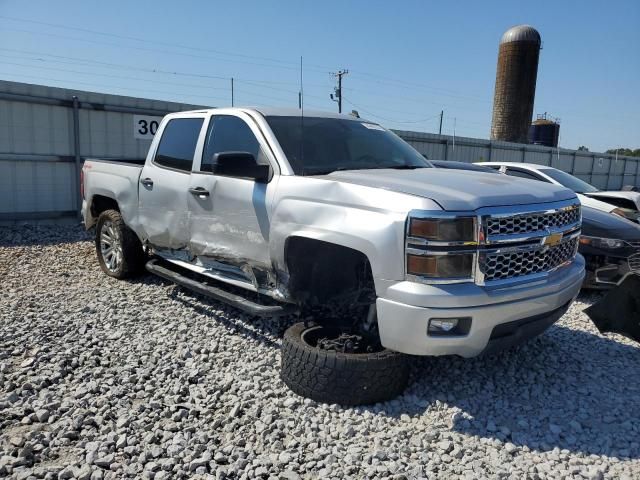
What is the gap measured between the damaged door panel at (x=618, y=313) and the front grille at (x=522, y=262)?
120cm

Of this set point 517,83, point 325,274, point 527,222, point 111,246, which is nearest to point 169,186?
point 111,246

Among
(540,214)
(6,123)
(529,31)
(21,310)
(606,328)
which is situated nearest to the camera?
(540,214)

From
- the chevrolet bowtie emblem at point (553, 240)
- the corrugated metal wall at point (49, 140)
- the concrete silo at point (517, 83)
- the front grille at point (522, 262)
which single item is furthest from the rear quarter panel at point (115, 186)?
the concrete silo at point (517, 83)

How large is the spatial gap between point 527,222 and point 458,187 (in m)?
0.48

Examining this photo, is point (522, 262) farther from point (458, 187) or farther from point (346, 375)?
point (346, 375)

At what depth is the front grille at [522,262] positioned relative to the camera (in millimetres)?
3072

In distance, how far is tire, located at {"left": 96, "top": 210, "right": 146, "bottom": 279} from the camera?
5.91m

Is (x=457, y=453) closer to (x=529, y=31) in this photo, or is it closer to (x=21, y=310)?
(x=21, y=310)

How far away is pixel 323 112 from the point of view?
15.6 feet

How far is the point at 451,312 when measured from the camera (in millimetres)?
2953

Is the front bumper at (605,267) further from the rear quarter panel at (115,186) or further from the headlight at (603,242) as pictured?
the rear quarter panel at (115,186)

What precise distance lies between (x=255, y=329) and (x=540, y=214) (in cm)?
260

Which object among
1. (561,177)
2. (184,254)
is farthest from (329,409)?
(561,177)

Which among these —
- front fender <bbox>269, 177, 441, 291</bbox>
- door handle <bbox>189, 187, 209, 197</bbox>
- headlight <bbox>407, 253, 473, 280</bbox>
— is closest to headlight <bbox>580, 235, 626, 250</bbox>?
headlight <bbox>407, 253, 473, 280</bbox>
